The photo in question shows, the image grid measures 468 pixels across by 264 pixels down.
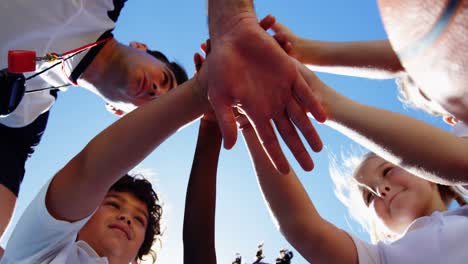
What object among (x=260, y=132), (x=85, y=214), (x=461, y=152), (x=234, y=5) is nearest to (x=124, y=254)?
(x=85, y=214)

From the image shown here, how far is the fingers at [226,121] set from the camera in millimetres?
1145

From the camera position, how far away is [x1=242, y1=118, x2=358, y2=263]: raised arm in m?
1.36

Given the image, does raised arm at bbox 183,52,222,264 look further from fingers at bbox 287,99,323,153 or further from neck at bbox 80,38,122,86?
neck at bbox 80,38,122,86

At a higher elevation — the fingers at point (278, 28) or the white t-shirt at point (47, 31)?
the white t-shirt at point (47, 31)

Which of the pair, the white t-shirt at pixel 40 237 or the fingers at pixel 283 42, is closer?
the white t-shirt at pixel 40 237

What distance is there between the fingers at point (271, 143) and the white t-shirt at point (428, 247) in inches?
15.8

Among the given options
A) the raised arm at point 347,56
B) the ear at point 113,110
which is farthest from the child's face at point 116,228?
the raised arm at point 347,56

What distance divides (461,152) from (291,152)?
437 millimetres

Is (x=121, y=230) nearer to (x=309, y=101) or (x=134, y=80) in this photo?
(x=134, y=80)

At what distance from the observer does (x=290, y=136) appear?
1271mm

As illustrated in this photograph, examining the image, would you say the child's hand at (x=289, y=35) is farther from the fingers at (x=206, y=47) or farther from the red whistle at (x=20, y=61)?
the red whistle at (x=20, y=61)

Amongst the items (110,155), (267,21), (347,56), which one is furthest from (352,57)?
(110,155)

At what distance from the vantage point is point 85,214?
1244mm

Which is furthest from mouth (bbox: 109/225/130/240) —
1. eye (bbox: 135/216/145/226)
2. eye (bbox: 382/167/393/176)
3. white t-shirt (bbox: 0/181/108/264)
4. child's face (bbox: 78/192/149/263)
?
eye (bbox: 382/167/393/176)
